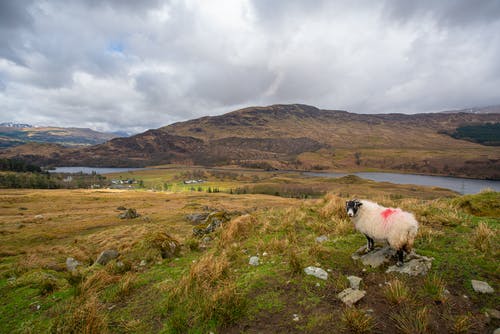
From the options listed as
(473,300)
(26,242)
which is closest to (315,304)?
(473,300)

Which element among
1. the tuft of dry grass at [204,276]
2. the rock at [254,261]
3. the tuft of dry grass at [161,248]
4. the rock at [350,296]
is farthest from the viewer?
the tuft of dry grass at [161,248]

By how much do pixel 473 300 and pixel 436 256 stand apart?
1888 millimetres

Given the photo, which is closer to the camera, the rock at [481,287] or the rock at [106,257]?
the rock at [481,287]

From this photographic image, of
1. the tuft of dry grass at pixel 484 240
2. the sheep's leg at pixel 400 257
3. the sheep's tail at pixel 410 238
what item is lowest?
the sheep's leg at pixel 400 257

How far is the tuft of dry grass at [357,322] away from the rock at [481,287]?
275cm

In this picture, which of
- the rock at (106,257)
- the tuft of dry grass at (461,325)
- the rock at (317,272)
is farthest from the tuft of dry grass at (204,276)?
the rock at (106,257)

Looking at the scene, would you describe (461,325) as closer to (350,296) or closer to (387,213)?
(350,296)

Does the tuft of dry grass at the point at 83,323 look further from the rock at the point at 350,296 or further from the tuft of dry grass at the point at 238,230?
the tuft of dry grass at the point at 238,230

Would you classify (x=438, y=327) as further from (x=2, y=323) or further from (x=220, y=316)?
(x=2, y=323)

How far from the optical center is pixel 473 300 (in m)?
4.67

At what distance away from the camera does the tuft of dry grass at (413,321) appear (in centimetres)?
386

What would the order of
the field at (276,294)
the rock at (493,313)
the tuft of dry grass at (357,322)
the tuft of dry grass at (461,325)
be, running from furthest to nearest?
the field at (276,294) → the rock at (493,313) → the tuft of dry grass at (357,322) → the tuft of dry grass at (461,325)

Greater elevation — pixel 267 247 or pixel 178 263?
pixel 267 247

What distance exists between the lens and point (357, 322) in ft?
12.9
